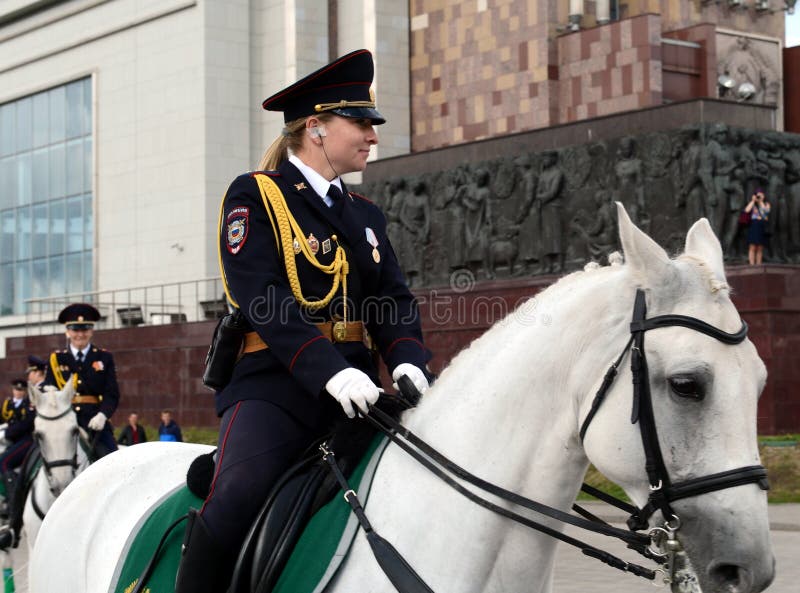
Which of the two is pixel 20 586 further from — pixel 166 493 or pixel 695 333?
pixel 695 333

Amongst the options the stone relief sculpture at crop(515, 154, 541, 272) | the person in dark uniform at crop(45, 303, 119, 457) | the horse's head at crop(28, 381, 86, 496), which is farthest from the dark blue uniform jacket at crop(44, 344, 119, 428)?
the stone relief sculpture at crop(515, 154, 541, 272)

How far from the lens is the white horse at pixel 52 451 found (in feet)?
31.7

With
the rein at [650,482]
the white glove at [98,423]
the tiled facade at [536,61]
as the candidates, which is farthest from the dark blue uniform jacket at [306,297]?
the tiled facade at [536,61]

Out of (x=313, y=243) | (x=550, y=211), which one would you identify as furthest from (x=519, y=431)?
(x=550, y=211)

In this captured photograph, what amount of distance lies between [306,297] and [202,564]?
0.85m

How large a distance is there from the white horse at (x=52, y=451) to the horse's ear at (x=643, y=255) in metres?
7.25

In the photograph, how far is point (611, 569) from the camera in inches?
429

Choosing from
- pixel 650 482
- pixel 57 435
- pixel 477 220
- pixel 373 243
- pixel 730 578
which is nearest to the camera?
pixel 730 578

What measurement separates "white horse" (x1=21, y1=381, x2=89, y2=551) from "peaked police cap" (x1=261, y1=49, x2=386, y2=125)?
20.2 feet

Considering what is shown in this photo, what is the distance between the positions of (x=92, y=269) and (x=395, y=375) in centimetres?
3555

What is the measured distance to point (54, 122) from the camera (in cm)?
4059

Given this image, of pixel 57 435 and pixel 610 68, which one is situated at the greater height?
pixel 610 68

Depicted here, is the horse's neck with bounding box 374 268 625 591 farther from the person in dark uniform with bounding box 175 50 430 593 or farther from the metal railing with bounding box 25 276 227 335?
the metal railing with bounding box 25 276 227 335

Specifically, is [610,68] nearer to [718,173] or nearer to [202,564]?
[718,173]
